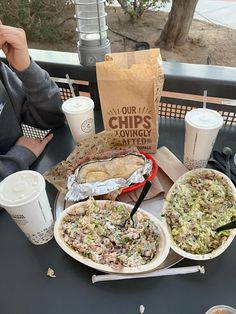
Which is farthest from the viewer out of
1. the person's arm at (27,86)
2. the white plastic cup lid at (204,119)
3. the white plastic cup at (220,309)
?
the person's arm at (27,86)

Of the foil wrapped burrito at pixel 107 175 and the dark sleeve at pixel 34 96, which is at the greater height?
the dark sleeve at pixel 34 96

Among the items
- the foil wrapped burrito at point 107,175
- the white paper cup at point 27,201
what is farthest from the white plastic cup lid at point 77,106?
the white paper cup at point 27,201

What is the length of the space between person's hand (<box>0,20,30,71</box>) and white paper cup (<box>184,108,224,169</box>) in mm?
639

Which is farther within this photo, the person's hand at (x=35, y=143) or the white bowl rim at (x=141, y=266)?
the person's hand at (x=35, y=143)

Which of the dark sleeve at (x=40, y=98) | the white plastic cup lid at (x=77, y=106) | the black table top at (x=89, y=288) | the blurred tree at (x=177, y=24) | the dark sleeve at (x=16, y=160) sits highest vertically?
the white plastic cup lid at (x=77, y=106)

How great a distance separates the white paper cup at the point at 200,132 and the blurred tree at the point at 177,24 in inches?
94.6

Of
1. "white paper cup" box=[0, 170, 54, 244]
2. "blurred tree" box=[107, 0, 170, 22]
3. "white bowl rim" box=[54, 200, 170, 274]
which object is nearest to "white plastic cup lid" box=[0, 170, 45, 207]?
"white paper cup" box=[0, 170, 54, 244]

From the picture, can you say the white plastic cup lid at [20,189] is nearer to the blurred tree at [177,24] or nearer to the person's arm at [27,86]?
the person's arm at [27,86]

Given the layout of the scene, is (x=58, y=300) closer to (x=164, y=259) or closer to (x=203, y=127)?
(x=164, y=259)

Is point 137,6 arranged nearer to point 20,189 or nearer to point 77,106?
point 77,106

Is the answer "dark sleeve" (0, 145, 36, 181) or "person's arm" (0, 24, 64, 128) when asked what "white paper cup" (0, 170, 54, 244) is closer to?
"dark sleeve" (0, 145, 36, 181)

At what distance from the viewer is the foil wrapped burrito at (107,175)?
0.86m

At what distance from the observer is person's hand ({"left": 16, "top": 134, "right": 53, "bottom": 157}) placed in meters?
1.06

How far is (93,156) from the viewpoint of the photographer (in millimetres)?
964
